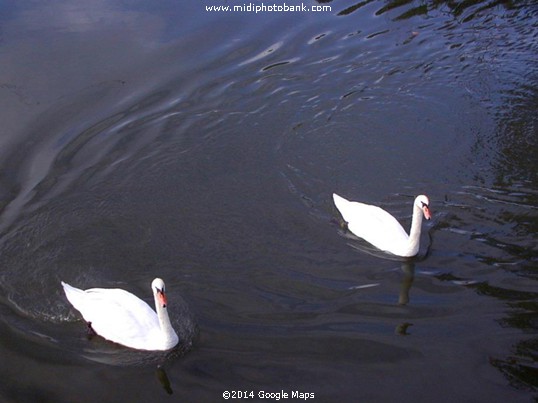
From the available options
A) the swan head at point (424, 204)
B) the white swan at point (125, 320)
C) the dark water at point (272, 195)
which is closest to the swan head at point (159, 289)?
the white swan at point (125, 320)

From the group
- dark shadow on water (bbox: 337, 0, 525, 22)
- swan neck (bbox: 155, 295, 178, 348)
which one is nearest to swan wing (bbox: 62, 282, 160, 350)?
swan neck (bbox: 155, 295, 178, 348)

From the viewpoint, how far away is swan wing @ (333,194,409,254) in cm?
860

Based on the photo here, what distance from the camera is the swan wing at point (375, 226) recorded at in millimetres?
8602

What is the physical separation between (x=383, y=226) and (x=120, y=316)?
371 cm

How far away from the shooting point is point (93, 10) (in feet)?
52.3

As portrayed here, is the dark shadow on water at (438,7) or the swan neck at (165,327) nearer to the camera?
the swan neck at (165,327)

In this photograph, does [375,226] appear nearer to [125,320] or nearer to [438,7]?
[125,320]

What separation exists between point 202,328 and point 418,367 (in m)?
2.51

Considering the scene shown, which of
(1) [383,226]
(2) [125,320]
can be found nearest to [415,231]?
(1) [383,226]

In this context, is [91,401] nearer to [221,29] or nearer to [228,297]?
[228,297]

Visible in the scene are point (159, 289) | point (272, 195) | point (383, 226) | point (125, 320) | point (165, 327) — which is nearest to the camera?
point (159, 289)

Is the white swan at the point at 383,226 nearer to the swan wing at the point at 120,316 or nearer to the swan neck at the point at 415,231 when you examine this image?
the swan neck at the point at 415,231

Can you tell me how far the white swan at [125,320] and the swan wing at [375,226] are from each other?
3146 millimetres

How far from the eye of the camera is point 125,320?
7.21 m
